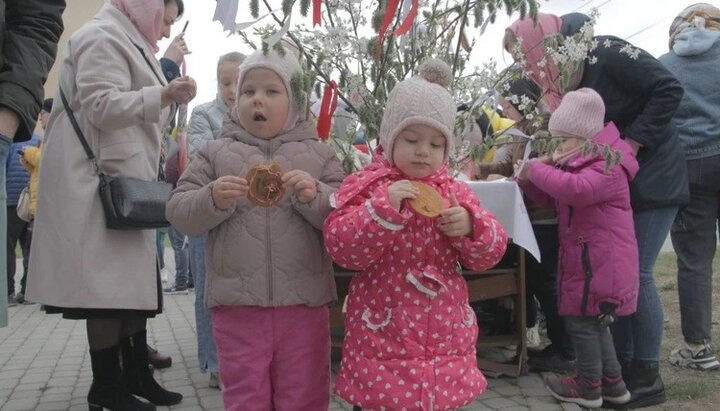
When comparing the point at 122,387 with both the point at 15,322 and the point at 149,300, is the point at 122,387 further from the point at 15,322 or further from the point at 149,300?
the point at 15,322

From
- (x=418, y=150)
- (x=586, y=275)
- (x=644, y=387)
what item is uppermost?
(x=418, y=150)

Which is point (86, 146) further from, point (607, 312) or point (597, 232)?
point (607, 312)

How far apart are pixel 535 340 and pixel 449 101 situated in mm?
2878

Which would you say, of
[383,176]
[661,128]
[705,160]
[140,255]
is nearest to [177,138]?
[140,255]

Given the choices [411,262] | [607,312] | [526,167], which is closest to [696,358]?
[607,312]

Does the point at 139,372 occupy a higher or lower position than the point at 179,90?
lower

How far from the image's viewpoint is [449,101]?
2127mm

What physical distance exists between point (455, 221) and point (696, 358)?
270 centimetres

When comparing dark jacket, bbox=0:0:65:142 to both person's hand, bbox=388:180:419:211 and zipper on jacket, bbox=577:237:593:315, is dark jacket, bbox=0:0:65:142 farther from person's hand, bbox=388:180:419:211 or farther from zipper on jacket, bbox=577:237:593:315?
zipper on jacket, bbox=577:237:593:315

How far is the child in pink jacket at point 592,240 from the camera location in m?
3.09

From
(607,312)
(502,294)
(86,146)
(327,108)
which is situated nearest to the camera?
(327,108)

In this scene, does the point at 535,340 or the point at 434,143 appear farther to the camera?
the point at 535,340

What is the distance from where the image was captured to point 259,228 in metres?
2.21

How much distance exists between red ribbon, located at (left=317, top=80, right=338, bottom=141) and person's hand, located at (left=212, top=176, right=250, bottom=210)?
1.69ft
